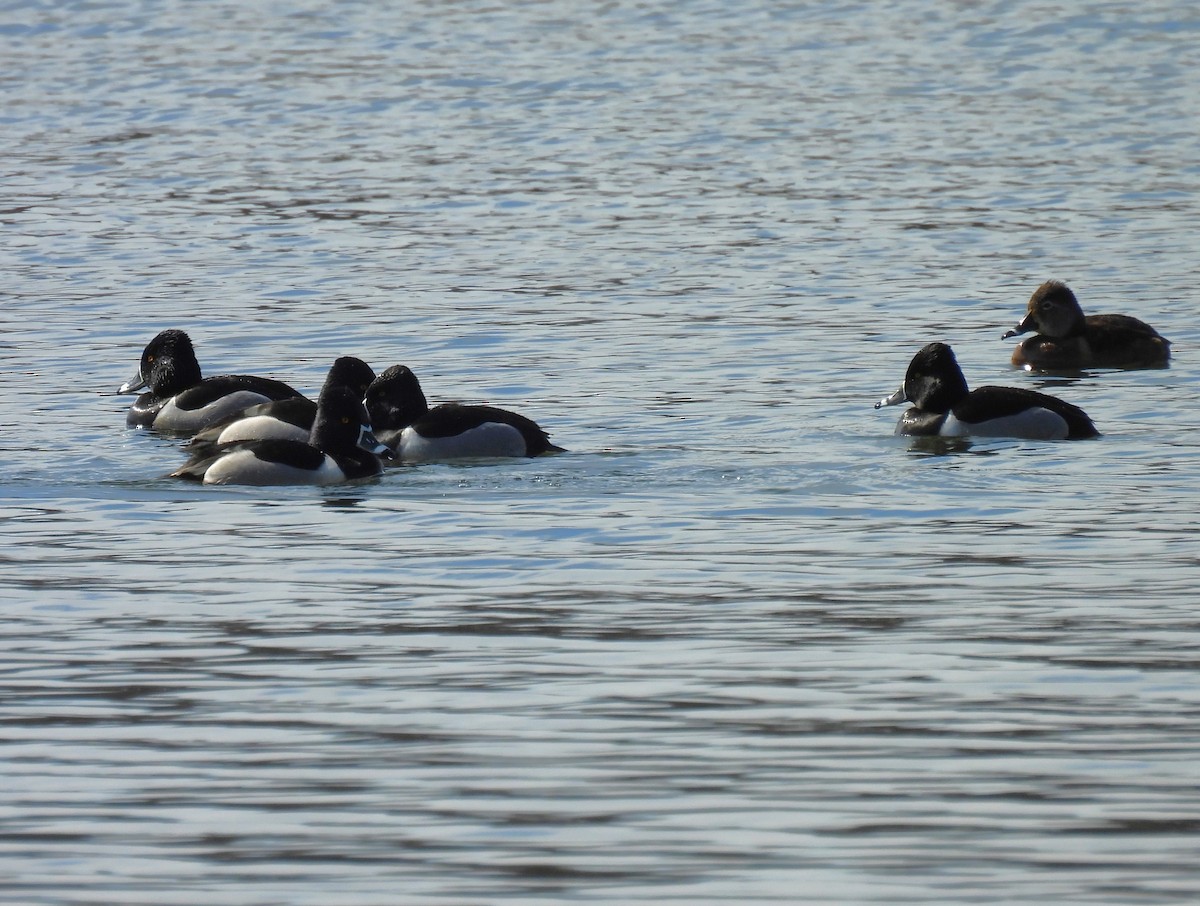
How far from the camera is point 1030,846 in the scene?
6320 mm

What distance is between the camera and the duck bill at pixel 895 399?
49.0 feet

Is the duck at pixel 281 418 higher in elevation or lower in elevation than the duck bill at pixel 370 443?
higher

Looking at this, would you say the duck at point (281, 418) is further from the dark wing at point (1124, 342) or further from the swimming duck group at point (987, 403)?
the dark wing at point (1124, 342)

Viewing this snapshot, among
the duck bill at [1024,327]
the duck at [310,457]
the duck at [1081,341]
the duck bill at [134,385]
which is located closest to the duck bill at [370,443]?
the duck at [310,457]

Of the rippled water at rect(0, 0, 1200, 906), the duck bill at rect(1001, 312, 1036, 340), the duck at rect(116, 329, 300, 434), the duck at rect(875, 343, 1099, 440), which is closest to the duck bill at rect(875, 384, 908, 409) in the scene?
the duck at rect(875, 343, 1099, 440)

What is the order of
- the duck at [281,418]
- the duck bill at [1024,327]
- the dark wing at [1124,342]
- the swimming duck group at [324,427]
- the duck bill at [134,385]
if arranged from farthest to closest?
the duck bill at [1024,327], the dark wing at [1124,342], the duck bill at [134,385], the duck at [281,418], the swimming duck group at [324,427]

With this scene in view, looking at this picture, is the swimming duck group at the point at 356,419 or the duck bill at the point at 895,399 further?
the duck bill at the point at 895,399

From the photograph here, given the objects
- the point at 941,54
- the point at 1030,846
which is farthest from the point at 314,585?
the point at 941,54

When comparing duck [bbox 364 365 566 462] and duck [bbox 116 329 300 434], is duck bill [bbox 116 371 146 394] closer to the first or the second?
duck [bbox 116 329 300 434]

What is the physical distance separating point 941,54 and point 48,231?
1877cm

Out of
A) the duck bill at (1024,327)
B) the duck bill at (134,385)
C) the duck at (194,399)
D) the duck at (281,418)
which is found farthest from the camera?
the duck bill at (1024,327)

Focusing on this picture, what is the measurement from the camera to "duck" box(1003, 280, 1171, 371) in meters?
17.3

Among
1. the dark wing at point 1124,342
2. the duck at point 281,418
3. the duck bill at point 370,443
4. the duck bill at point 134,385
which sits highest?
the duck bill at point 134,385

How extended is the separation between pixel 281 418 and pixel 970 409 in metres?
4.45
